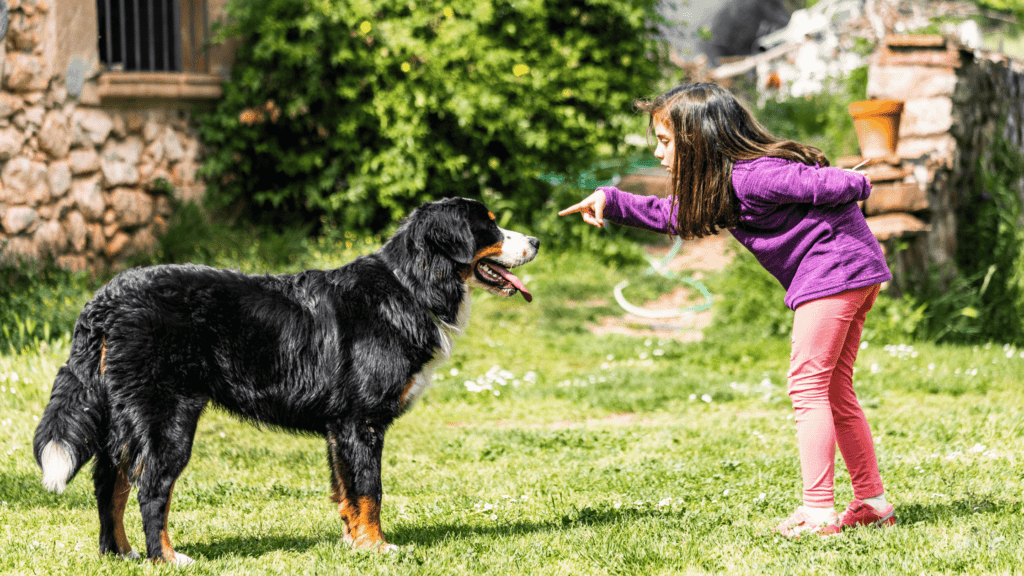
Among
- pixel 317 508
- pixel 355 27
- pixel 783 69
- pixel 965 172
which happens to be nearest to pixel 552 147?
pixel 355 27

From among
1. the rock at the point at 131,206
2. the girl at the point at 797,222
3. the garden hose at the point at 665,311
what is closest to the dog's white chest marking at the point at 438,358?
the girl at the point at 797,222

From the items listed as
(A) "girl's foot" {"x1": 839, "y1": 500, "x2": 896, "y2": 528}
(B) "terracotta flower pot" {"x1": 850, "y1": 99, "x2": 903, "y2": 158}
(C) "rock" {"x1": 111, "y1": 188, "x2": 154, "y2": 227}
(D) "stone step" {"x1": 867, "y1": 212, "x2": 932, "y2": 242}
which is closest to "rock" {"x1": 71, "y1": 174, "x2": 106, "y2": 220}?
(C) "rock" {"x1": 111, "y1": 188, "x2": 154, "y2": 227}

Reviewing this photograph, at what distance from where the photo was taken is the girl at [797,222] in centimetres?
332

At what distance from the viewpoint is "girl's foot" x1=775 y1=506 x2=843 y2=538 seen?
11.3 ft

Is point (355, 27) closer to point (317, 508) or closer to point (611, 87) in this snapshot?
point (611, 87)

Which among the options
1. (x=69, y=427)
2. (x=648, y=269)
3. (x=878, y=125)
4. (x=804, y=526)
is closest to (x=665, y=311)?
(x=648, y=269)

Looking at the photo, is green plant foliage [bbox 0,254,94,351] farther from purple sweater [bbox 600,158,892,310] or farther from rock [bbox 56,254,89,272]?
purple sweater [bbox 600,158,892,310]

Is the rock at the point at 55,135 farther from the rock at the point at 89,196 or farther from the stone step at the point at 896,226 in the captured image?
the stone step at the point at 896,226

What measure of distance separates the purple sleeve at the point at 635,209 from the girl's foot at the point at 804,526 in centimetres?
118

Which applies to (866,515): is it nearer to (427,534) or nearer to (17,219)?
(427,534)

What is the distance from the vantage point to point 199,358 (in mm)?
3277

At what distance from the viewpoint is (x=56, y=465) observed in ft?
10.2

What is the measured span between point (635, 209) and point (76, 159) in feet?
21.1

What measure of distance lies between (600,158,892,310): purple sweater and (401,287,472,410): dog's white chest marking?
1.12 metres
